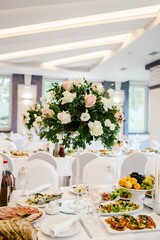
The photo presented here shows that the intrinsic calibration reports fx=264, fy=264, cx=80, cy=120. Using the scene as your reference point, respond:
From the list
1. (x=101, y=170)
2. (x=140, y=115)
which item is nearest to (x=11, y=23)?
(x=101, y=170)

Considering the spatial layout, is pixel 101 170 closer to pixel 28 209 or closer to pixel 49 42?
pixel 28 209

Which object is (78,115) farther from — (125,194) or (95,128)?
(125,194)

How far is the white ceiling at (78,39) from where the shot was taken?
3479mm

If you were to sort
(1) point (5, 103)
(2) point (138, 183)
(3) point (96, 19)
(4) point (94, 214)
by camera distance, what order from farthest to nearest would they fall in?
1. (1) point (5, 103)
2. (3) point (96, 19)
3. (2) point (138, 183)
4. (4) point (94, 214)

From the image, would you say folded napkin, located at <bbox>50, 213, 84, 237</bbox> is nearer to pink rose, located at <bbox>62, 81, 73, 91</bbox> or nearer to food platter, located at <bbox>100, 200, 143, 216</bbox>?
food platter, located at <bbox>100, 200, 143, 216</bbox>

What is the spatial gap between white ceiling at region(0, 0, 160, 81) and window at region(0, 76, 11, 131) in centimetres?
52

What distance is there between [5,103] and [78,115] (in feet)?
24.8

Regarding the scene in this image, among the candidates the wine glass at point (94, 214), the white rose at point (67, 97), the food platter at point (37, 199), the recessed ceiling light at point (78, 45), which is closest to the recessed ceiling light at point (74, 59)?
the recessed ceiling light at point (78, 45)

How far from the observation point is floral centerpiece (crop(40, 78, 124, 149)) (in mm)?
1729

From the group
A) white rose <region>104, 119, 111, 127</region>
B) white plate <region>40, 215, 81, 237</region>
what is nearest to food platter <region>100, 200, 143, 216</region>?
white plate <region>40, 215, 81, 237</region>

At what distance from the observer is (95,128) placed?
1701mm

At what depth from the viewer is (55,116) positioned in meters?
1.78

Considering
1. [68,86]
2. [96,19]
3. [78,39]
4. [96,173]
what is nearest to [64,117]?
[68,86]

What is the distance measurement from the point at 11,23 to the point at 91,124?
2.82 metres
